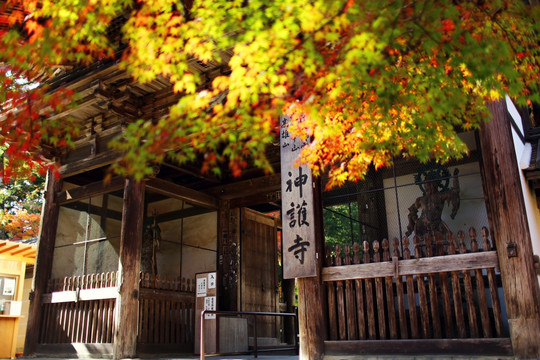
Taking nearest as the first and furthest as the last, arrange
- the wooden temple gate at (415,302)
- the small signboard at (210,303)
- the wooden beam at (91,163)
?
the wooden temple gate at (415,302) → the small signboard at (210,303) → the wooden beam at (91,163)

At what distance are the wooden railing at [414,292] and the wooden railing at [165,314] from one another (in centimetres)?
459

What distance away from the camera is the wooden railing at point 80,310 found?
30.7 ft

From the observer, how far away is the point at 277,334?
1251 centimetres

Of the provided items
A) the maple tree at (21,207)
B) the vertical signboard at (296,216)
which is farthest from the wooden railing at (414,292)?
the maple tree at (21,207)

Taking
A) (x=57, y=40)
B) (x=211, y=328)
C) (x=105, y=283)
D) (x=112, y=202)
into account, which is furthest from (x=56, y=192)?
(x=57, y=40)

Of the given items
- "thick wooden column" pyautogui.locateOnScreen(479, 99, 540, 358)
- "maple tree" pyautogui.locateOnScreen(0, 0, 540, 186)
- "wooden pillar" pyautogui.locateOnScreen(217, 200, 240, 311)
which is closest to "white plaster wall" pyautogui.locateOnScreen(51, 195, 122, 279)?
"wooden pillar" pyautogui.locateOnScreen(217, 200, 240, 311)

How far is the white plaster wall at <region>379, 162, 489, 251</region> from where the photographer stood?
29.8 feet

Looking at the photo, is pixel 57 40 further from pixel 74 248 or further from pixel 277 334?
pixel 277 334

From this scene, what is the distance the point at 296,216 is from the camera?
677 cm

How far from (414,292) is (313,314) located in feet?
4.57

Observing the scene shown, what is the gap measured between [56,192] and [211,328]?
4905 millimetres

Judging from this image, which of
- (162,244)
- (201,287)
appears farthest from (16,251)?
(201,287)

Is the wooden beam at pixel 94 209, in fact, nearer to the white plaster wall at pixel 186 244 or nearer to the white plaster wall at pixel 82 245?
the white plaster wall at pixel 82 245

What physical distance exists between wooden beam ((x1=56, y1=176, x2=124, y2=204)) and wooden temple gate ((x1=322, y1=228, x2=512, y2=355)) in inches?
217
